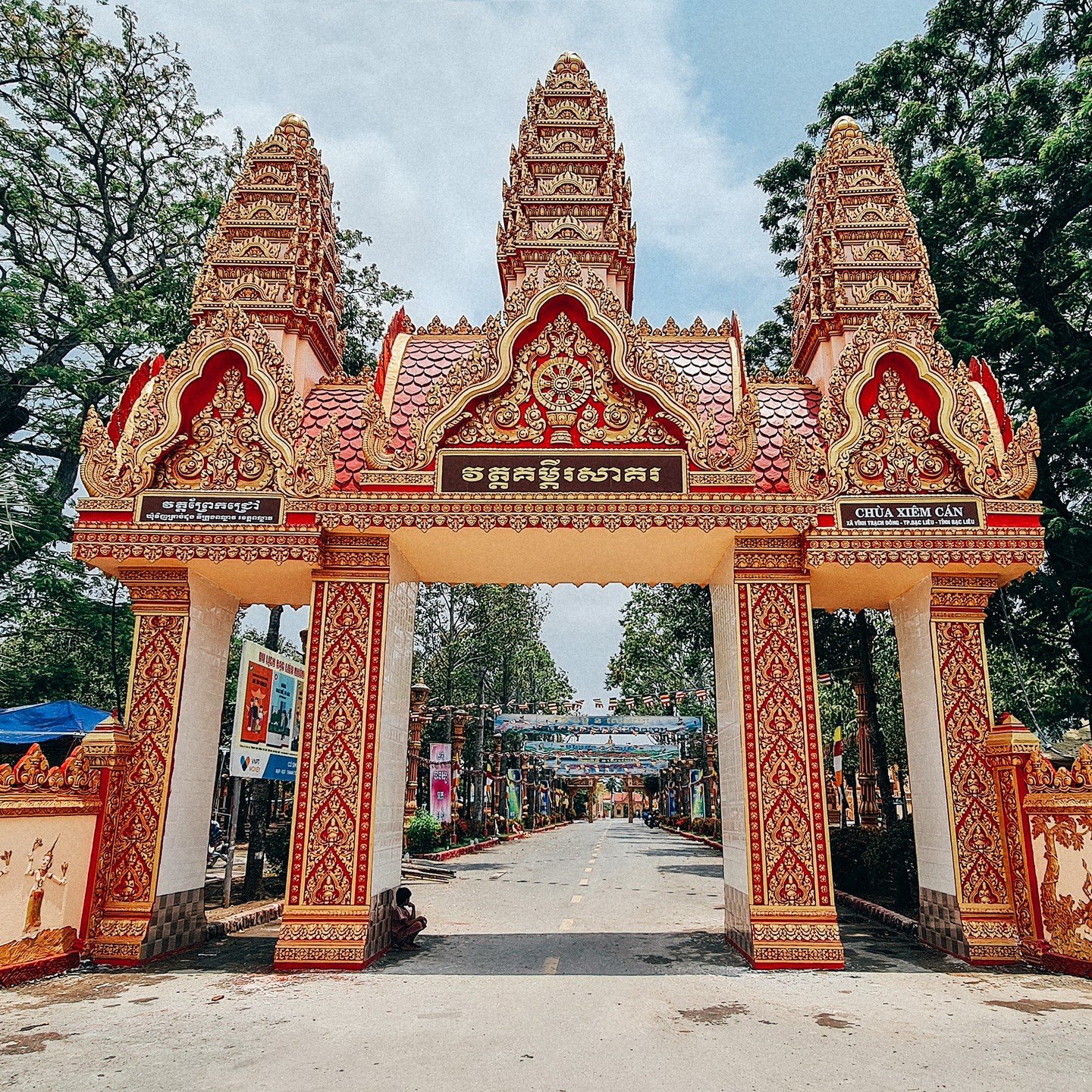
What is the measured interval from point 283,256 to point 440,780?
59.6 feet

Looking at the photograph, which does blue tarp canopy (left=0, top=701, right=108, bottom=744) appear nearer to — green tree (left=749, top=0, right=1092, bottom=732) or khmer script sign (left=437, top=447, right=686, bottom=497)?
khmer script sign (left=437, top=447, right=686, bottom=497)

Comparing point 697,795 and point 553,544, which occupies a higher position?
point 553,544

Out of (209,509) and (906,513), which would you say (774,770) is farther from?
(209,509)

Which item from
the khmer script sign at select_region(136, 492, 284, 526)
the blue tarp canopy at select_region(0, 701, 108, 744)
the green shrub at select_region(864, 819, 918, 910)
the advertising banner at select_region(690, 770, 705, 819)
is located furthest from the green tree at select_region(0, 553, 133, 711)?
the advertising banner at select_region(690, 770, 705, 819)

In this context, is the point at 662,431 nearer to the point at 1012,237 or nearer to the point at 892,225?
the point at 892,225

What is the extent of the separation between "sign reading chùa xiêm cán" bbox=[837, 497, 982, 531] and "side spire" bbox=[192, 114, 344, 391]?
669 cm

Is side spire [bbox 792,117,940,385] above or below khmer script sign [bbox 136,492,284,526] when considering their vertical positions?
above

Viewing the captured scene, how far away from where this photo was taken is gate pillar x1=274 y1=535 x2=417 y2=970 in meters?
7.93

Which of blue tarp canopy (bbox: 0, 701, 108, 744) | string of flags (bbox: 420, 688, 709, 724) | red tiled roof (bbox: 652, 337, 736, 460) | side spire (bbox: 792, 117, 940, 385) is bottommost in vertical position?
blue tarp canopy (bbox: 0, 701, 108, 744)

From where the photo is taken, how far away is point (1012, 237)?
49.9 ft

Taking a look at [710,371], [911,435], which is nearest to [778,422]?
[710,371]

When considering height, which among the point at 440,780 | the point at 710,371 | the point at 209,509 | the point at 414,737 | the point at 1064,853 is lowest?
the point at 1064,853

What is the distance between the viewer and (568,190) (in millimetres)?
11695

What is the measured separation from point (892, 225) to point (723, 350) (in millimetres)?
2758
